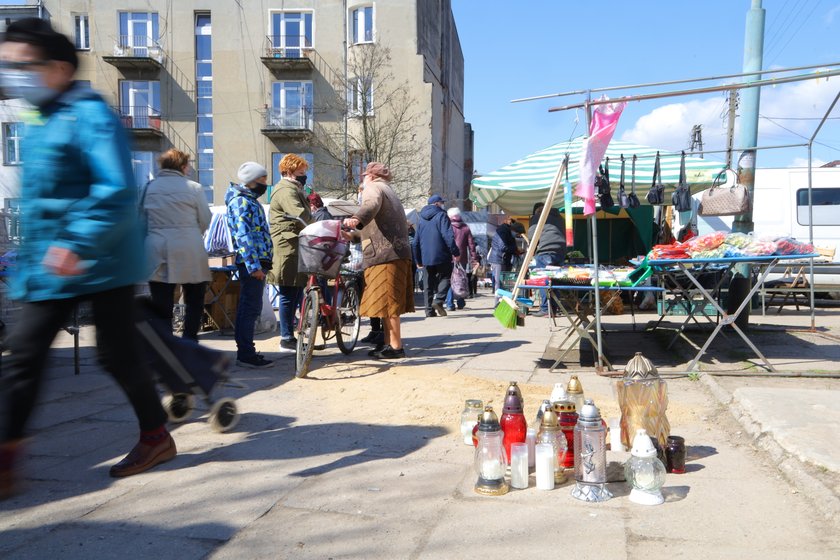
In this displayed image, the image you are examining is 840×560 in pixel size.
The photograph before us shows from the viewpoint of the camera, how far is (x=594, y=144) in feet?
17.4

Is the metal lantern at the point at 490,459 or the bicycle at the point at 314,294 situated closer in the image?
the metal lantern at the point at 490,459

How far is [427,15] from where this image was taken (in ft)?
97.2

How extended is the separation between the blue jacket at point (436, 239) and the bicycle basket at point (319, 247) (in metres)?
4.89

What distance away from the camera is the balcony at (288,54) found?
2812cm

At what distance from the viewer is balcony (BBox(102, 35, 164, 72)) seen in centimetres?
2875

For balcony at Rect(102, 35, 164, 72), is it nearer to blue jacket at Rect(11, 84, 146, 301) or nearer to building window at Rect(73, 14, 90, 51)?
building window at Rect(73, 14, 90, 51)

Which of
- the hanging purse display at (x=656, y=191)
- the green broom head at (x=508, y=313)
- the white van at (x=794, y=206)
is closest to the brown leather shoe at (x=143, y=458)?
the green broom head at (x=508, y=313)

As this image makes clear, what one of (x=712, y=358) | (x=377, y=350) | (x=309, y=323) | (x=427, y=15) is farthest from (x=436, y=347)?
(x=427, y=15)

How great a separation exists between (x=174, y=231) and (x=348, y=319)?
202cm

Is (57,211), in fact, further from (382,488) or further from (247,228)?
(247,228)

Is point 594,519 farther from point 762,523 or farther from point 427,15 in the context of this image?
point 427,15

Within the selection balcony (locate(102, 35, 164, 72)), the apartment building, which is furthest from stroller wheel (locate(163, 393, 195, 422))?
balcony (locate(102, 35, 164, 72))

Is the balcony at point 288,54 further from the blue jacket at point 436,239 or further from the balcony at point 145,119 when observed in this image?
the blue jacket at point 436,239

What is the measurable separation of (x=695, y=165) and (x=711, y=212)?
641mm
